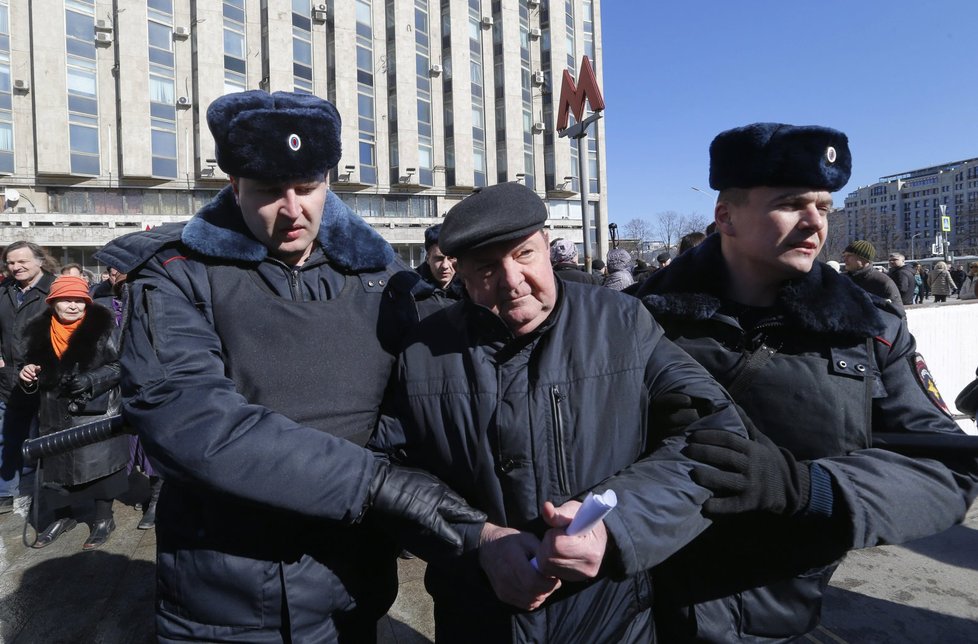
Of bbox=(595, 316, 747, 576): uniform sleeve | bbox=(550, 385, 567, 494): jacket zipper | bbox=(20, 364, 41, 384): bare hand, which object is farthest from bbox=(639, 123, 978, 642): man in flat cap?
bbox=(20, 364, 41, 384): bare hand

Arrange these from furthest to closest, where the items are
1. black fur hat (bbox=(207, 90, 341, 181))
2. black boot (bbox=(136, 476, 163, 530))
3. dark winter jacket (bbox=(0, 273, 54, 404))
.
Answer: dark winter jacket (bbox=(0, 273, 54, 404)) → black boot (bbox=(136, 476, 163, 530)) → black fur hat (bbox=(207, 90, 341, 181))

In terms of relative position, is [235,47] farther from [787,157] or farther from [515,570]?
[515,570]

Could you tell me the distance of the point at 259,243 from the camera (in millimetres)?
1685

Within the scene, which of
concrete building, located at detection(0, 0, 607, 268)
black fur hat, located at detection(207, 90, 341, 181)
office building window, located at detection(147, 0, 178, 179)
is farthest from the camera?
office building window, located at detection(147, 0, 178, 179)

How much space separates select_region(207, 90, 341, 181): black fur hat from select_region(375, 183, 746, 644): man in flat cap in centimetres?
42

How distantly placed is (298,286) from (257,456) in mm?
535

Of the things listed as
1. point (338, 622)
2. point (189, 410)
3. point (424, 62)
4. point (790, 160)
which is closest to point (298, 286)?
point (189, 410)

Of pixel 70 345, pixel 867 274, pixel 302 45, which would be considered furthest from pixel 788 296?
pixel 302 45

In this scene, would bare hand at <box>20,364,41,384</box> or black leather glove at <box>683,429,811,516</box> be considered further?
bare hand at <box>20,364,41,384</box>

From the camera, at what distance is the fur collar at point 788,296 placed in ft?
5.48

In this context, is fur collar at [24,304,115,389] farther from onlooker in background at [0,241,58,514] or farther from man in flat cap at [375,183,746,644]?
man in flat cap at [375,183,746,644]

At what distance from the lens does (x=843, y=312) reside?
1673 millimetres

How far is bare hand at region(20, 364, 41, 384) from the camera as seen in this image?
4508mm

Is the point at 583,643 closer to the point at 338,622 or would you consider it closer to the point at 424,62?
the point at 338,622
